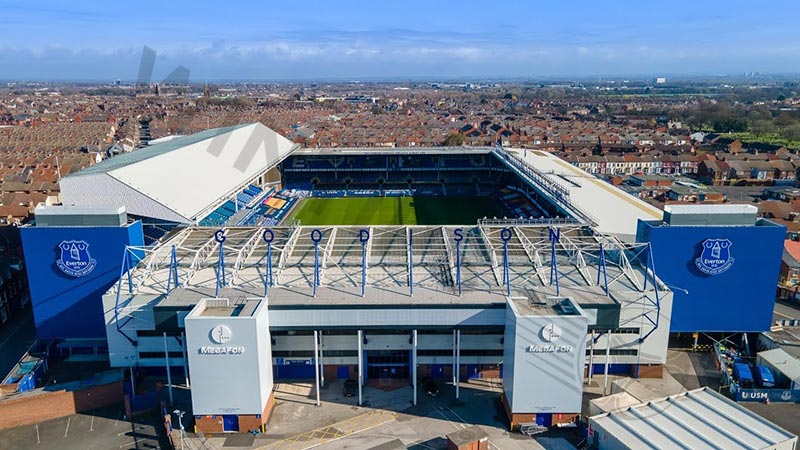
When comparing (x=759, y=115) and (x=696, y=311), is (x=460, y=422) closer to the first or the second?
(x=696, y=311)

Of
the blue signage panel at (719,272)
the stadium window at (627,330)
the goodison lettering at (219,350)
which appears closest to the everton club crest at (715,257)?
the blue signage panel at (719,272)

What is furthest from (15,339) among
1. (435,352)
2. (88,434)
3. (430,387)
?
(435,352)

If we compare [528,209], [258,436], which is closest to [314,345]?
[258,436]

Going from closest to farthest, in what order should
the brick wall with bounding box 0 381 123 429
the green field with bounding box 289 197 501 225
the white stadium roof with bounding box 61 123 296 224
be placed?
the brick wall with bounding box 0 381 123 429 → the white stadium roof with bounding box 61 123 296 224 → the green field with bounding box 289 197 501 225

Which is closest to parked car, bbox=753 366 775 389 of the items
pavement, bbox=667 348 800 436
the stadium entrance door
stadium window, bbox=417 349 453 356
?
pavement, bbox=667 348 800 436

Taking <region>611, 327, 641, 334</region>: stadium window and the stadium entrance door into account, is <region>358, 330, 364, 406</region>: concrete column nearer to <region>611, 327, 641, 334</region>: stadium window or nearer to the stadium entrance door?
the stadium entrance door

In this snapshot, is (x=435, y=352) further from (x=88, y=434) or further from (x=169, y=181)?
(x=169, y=181)

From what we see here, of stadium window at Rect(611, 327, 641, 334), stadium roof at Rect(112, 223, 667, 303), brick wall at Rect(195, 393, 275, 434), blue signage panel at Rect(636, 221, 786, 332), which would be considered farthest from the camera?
blue signage panel at Rect(636, 221, 786, 332)
